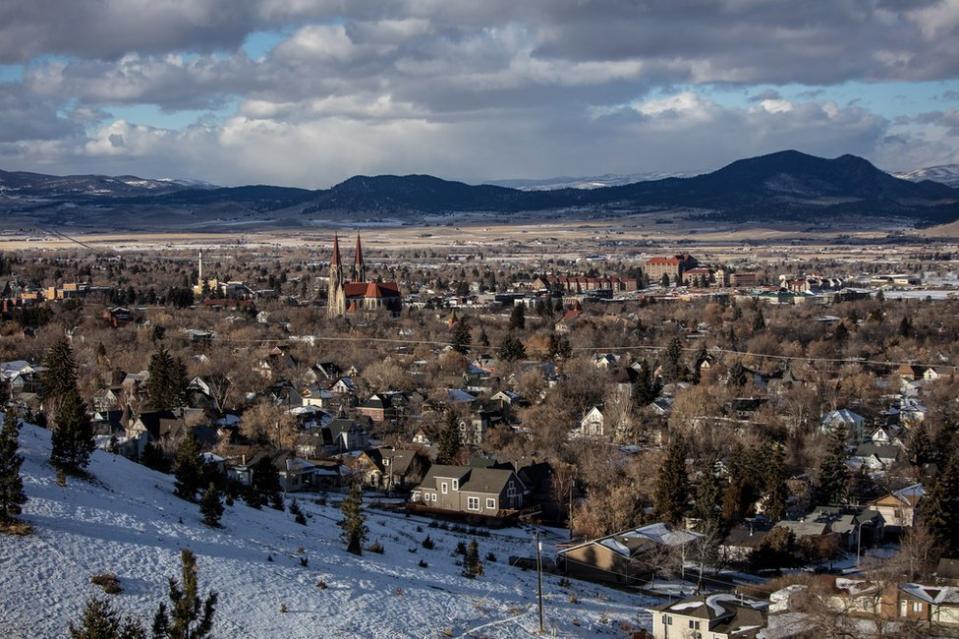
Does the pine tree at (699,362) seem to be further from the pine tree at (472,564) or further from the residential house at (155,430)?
the pine tree at (472,564)

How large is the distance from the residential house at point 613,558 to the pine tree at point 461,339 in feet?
88.0

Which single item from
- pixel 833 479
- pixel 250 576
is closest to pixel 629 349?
pixel 833 479

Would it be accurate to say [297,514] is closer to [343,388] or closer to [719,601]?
[719,601]

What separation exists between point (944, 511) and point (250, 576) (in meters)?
15.0

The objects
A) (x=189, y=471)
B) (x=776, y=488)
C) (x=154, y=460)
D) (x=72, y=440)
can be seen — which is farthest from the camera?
(x=776, y=488)

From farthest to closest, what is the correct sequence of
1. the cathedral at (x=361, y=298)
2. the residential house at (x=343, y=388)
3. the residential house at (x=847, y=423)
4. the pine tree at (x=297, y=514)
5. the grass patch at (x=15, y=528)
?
the cathedral at (x=361, y=298) < the residential house at (x=343, y=388) < the residential house at (x=847, y=423) < the pine tree at (x=297, y=514) < the grass patch at (x=15, y=528)

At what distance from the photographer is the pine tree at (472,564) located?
71.5ft

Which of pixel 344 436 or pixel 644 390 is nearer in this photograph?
pixel 344 436

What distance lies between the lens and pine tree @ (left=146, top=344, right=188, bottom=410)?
37.5 metres

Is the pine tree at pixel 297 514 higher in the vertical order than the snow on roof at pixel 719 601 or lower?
higher

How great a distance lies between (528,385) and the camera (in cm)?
4347

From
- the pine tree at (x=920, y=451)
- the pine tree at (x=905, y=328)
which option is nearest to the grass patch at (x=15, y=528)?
the pine tree at (x=920, y=451)

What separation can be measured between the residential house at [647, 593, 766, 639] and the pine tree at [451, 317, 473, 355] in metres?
31.6

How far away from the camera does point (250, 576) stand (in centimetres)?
1900
